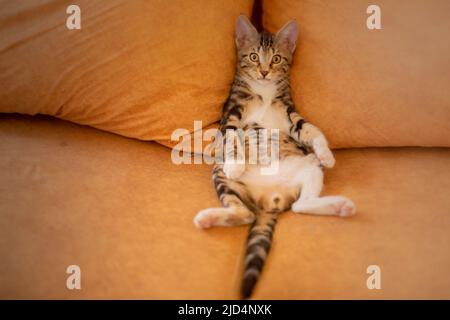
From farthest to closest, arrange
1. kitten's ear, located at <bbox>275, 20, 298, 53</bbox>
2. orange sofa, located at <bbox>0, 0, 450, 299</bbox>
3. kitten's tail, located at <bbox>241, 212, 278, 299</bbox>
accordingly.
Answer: kitten's ear, located at <bbox>275, 20, 298, 53</bbox>
orange sofa, located at <bbox>0, 0, 450, 299</bbox>
kitten's tail, located at <bbox>241, 212, 278, 299</bbox>

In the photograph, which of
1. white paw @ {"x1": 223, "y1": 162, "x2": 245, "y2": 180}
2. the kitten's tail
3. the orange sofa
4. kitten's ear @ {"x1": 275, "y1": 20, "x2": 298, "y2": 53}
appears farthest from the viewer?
kitten's ear @ {"x1": 275, "y1": 20, "x2": 298, "y2": 53}

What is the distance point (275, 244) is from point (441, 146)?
28.3 inches

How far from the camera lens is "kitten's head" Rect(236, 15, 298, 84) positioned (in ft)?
4.37

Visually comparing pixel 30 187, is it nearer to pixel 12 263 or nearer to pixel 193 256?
pixel 12 263

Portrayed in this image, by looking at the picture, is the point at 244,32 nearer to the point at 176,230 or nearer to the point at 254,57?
the point at 254,57

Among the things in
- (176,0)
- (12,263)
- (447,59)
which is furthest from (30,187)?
(447,59)

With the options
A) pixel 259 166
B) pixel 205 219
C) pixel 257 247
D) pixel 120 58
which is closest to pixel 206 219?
pixel 205 219

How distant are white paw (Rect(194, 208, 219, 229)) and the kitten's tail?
0.10 meters

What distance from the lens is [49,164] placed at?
123 centimetres

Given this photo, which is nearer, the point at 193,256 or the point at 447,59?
the point at 193,256

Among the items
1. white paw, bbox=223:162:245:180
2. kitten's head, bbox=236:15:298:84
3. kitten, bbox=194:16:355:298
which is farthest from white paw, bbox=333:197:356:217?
kitten's head, bbox=236:15:298:84

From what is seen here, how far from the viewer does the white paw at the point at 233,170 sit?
1184 millimetres

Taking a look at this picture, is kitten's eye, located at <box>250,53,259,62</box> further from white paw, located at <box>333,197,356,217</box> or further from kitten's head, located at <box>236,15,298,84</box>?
white paw, located at <box>333,197,356,217</box>

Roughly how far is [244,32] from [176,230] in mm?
694
